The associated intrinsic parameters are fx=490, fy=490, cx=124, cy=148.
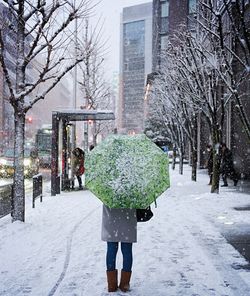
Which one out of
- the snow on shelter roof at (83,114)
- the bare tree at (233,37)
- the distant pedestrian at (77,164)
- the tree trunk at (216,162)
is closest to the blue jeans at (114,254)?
the bare tree at (233,37)

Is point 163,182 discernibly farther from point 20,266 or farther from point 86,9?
point 86,9

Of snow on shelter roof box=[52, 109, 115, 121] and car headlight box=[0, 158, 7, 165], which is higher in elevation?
snow on shelter roof box=[52, 109, 115, 121]

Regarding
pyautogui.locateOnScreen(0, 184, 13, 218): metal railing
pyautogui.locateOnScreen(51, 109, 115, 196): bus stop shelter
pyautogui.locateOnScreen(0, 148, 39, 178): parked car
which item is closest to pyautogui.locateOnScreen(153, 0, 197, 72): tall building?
pyautogui.locateOnScreen(0, 148, 39, 178): parked car

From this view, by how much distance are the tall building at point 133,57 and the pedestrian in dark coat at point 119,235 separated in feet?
491

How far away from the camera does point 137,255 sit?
7.80 meters

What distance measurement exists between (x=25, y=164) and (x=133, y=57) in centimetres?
14954

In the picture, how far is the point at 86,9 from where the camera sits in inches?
472

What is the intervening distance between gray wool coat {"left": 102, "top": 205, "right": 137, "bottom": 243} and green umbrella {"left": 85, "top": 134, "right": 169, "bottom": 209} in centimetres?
27

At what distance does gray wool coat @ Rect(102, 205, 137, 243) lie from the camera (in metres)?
5.70

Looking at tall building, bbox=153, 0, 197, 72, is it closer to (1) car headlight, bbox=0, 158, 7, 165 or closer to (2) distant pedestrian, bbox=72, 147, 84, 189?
(1) car headlight, bbox=0, 158, 7, 165

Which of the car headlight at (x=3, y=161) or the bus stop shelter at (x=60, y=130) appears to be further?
the car headlight at (x=3, y=161)

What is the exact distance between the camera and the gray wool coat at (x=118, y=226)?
5699mm

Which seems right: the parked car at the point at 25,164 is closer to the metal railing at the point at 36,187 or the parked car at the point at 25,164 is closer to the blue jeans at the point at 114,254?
the metal railing at the point at 36,187

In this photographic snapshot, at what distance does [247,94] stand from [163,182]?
61.6ft
